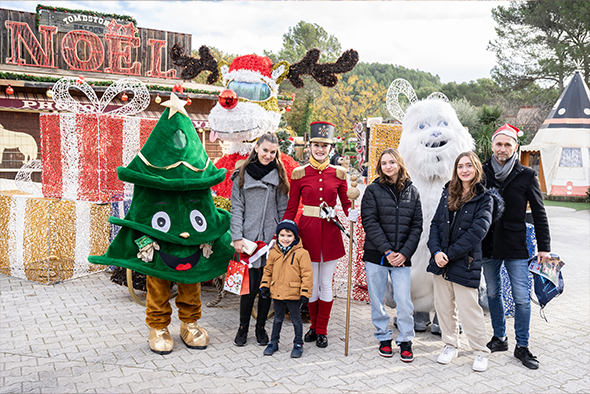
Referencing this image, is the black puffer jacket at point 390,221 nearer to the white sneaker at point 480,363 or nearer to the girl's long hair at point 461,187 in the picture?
the girl's long hair at point 461,187

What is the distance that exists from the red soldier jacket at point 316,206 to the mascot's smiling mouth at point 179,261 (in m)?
0.89

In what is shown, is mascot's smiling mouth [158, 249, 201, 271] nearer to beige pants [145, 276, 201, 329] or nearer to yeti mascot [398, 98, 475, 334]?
beige pants [145, 276, 201, 329]

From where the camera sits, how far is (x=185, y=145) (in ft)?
12.1

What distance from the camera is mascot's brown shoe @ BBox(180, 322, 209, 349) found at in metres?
3.79

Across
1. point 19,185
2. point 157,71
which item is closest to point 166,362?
point 19,185

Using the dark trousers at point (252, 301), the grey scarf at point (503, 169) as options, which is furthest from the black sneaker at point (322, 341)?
the grey scarf at point (503, 169)

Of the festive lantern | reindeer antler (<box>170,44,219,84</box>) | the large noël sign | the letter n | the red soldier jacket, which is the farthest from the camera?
the large noël sign

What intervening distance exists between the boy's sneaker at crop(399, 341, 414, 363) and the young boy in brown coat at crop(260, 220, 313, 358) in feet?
2.81

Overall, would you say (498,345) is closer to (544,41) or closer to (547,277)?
(547,277)

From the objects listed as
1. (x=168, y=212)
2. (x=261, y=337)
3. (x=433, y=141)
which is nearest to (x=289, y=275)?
(x=261, y=337)

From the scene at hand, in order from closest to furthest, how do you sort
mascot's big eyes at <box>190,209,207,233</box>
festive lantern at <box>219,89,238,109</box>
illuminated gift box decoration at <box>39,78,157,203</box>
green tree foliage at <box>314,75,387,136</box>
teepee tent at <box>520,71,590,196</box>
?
mascot's big eyes at <box>190,209,207,233</box> → festive lantern at <box>219,89,238,109</box> → illuminated gift box decoration at <box>39,78,157,203</box> → teepee tent at <box>520,71,590,196</box> → green tree foliage at <box>314,75,387,136</box>

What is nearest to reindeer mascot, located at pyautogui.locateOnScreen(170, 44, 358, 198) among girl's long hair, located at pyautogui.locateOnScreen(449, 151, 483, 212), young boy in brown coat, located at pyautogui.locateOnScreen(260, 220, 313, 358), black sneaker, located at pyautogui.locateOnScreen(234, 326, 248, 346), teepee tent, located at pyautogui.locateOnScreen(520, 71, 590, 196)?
young boy in brown coat, located at pyautogui.locateOnScreen(260, 220, 313, 358)

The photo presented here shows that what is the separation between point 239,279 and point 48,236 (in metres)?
3.21

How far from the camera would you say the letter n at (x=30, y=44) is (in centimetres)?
1402
